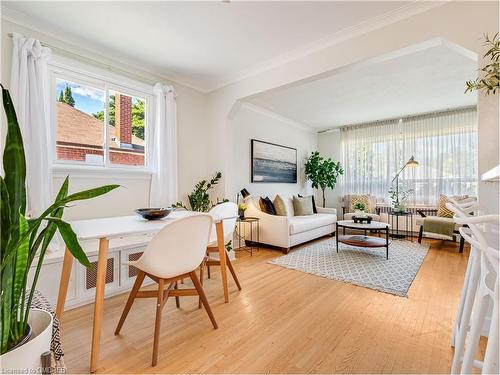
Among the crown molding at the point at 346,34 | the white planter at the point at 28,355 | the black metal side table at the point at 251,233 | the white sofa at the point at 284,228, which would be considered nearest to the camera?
the white planter at the point at 28,355

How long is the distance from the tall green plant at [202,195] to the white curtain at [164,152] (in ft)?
0.99

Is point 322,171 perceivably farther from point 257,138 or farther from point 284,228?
point 284,228

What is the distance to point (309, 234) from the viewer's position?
4270mm

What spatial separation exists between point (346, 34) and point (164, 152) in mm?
2465

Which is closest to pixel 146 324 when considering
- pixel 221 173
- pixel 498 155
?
pixel 221 173

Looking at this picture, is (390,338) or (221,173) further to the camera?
(221,173)

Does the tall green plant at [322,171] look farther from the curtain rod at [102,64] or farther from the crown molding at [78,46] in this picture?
the curtain rod at [102,64]

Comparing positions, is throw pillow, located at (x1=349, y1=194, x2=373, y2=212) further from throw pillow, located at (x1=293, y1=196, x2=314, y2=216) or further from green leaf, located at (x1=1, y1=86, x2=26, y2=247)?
green leaf, located at (x1=1, y1=86, x2=26, y2=247)

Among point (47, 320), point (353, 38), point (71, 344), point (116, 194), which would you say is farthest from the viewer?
point (116, 194)

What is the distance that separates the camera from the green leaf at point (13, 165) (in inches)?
29.8

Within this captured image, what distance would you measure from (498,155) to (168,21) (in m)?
2.88

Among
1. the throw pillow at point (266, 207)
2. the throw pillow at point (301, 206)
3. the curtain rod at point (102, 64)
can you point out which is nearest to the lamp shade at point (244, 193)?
the throw pillow at point (266, 207)

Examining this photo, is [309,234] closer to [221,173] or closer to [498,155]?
[221,173]

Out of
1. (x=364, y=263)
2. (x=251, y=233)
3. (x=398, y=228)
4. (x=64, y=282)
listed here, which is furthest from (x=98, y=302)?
(x=398, y=228)
